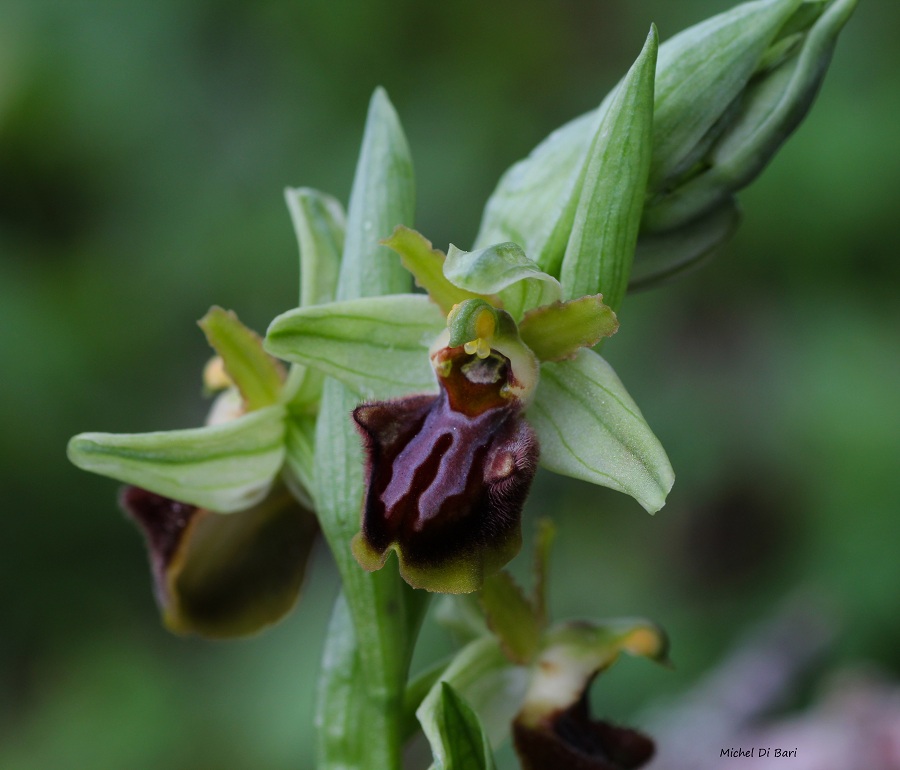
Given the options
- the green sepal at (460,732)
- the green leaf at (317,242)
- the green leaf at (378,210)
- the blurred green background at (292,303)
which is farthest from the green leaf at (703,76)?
the blurred green background at (292,303)

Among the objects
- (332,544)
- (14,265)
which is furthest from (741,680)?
(14,265)

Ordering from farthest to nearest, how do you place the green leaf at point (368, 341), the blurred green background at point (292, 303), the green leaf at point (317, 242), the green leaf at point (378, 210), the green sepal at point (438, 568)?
the blurred green background at point (292, 303), the green leaf at point (317, 242), the green leaf at point (378, 210), the green leaf at point (368, 341), the green sepal at point (438, 568)

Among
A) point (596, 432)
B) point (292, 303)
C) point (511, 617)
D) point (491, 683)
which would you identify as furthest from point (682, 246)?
point (292, 303)

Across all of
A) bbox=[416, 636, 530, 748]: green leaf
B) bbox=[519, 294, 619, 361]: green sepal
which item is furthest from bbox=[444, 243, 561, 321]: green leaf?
bbox=[416, 636, 530, 748]: green leaf

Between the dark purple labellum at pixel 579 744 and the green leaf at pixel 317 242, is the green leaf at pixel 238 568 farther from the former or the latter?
the dark purple labellum at pixel 579 744

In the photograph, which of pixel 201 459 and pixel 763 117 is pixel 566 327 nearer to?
pixel 763 117
